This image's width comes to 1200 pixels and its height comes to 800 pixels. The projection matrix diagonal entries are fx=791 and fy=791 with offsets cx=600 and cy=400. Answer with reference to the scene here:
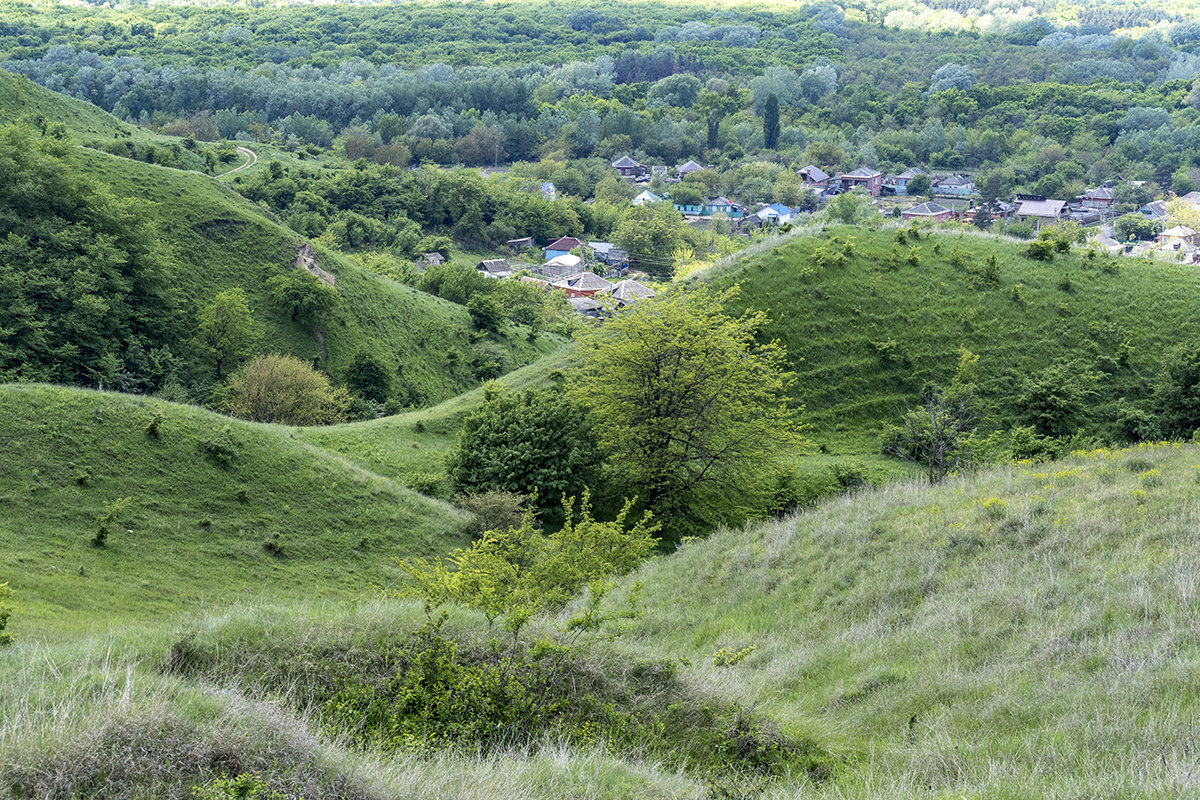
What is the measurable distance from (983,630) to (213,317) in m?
47.4

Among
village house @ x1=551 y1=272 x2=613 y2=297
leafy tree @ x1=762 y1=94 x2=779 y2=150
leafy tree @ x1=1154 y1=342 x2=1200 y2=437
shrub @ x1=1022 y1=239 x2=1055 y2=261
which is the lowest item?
village house @ x1=551 y1=272 x2=613 y2=297

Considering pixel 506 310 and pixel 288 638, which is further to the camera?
pixel 506 310

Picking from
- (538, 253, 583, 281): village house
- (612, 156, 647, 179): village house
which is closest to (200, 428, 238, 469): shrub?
(538, 253, 583, 281): village house

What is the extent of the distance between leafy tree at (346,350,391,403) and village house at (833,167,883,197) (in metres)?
112

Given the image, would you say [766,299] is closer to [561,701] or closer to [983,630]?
[983,630]

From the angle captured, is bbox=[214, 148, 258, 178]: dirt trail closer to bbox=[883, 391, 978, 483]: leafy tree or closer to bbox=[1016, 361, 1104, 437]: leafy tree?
bbox=[883, 391, 978, 483]: leafy tree

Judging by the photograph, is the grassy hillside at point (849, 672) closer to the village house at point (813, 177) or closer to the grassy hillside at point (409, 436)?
the grassy hillside at point (409, 436)

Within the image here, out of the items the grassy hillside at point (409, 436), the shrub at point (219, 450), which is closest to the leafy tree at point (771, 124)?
the grassy hillside at point (409, 436)

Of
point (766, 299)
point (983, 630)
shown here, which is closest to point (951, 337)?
point (766, 299)

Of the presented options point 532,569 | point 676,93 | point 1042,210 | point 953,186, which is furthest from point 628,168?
point 532,569

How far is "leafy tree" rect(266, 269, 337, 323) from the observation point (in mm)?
51594

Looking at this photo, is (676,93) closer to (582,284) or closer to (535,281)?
(582,284)

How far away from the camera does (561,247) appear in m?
111

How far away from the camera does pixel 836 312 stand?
1251 inches
